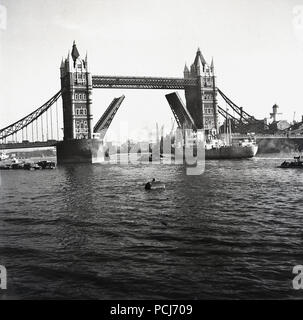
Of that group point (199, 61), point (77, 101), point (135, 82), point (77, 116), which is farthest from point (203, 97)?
point (77, 116)

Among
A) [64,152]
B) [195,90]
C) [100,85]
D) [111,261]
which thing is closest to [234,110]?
[195,90]

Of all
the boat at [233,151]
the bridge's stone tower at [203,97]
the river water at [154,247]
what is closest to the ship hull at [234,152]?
the boat at [233,151]

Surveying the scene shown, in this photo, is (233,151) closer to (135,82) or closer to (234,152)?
(234,152)

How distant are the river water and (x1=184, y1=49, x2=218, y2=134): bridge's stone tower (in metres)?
75.4

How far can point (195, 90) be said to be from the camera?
349ft

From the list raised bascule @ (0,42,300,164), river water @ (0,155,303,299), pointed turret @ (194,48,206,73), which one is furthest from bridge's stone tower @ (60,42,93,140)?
river water @ (0,155,303,299)

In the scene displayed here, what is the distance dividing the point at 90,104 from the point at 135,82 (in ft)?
43.2

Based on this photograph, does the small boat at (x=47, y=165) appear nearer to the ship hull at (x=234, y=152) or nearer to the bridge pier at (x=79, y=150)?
the bridge pier at (x=79, y=150)

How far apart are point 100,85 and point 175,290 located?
3447 inches

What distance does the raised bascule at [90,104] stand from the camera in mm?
87062

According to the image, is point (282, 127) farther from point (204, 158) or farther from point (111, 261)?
point (111, 261)
